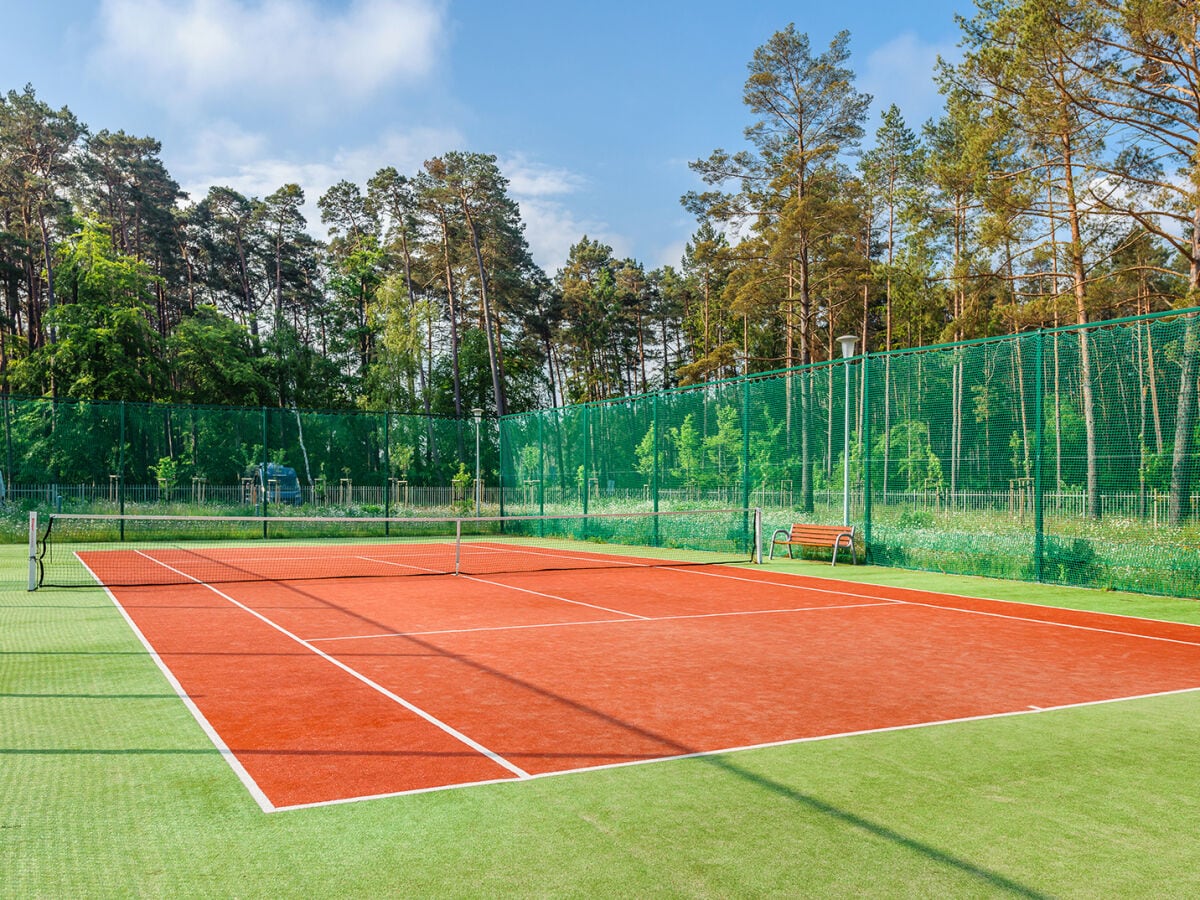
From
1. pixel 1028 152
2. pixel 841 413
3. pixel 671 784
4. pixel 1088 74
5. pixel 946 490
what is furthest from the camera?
pixel 1028 152

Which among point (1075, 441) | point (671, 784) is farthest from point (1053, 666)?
point (1075, 441)

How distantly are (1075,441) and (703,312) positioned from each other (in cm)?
4253

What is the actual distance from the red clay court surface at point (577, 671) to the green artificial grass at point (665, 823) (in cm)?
29

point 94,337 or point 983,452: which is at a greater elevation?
point 94,337

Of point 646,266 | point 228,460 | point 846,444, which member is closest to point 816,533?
point 846,444

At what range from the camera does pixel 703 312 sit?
53.2m

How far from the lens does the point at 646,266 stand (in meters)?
60.9

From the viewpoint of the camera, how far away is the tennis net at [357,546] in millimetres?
13338

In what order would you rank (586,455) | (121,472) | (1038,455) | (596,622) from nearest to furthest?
1. (596,622)
2. (1038,455)
3. (121,472)
4. (586,455)

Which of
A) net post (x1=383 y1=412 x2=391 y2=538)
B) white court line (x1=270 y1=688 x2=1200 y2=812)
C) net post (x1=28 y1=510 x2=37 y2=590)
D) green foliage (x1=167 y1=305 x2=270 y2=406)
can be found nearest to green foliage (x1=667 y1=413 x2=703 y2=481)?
net post (x1=383 y1=412 x2=391 y2=538)

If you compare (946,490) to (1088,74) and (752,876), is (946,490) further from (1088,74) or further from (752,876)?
(752,876)

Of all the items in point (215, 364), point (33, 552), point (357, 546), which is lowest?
point (357, 546)

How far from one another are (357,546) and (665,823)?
1727cm

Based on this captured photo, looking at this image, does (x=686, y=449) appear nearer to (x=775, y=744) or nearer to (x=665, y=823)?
(x=775, y=744)
